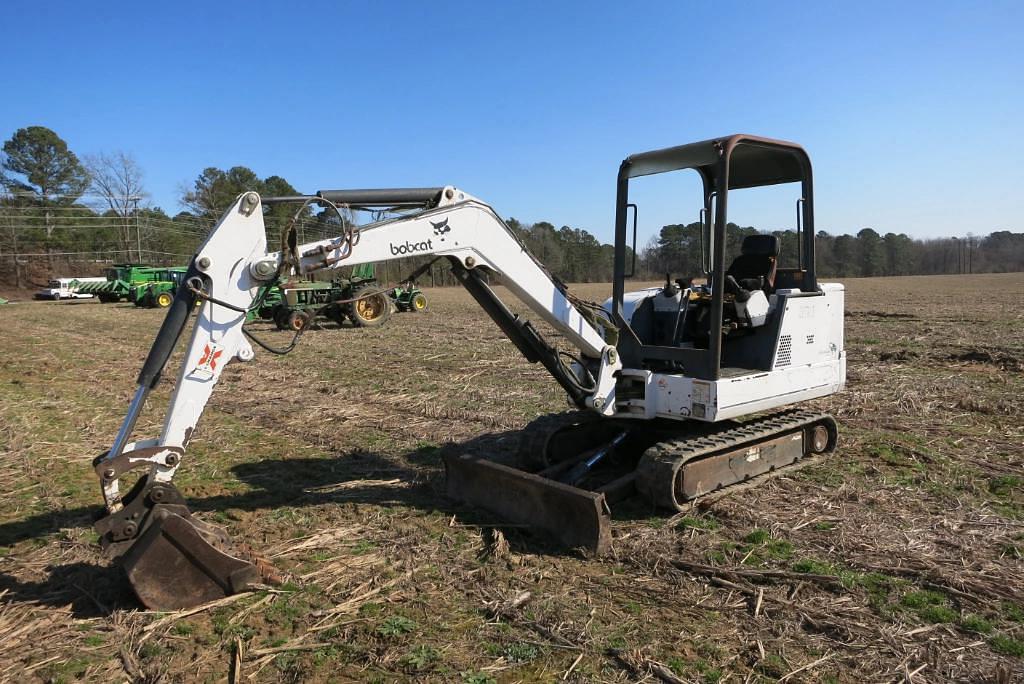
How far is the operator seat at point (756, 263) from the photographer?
21.9 ft

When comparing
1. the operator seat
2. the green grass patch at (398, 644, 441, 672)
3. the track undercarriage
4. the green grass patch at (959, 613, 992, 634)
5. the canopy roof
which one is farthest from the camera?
the operator seat

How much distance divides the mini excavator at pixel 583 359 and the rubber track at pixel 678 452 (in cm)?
2

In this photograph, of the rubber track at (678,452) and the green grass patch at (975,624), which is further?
the rubber track at (678,452)

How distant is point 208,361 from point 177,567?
4.18 ft

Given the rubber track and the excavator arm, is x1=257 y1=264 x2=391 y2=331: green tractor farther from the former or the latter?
the excavator arm

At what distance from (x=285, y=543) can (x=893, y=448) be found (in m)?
6.31

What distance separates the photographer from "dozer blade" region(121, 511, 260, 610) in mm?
4176

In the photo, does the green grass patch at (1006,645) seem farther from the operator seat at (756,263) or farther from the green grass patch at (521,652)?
the operator seat at (756,263)

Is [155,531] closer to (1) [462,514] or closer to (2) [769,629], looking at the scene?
(1) [462,514]

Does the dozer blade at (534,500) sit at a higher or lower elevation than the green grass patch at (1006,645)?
higher

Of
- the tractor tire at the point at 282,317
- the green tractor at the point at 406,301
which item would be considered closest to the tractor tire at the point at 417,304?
the green tractor at the point at 406,301

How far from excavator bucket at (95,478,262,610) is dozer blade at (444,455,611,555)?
2182mm

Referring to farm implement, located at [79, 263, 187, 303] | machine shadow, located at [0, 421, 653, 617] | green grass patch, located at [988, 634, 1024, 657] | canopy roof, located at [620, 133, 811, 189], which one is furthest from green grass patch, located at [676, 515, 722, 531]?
farm implement, located at [79, 263, 187, 303]

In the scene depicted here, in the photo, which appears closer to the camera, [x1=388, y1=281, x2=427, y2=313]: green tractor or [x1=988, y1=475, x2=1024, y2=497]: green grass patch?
[x1=988, y1=475, x2=1024, y2=497]: green grass patch
